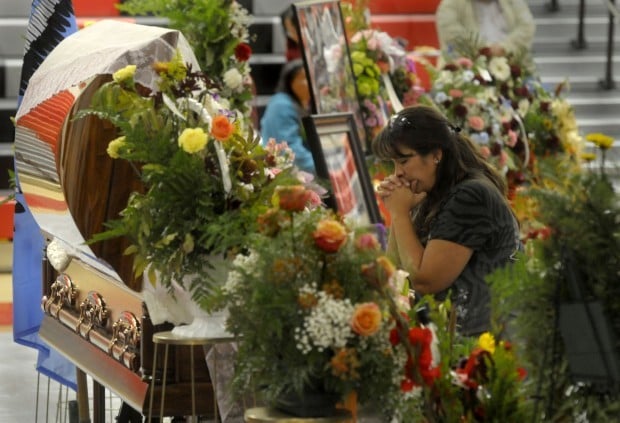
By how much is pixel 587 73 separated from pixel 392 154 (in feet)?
28.8

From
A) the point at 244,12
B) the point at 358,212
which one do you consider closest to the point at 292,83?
the point at 244,12

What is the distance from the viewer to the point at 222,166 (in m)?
3.90

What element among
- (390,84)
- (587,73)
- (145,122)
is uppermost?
(145,122)

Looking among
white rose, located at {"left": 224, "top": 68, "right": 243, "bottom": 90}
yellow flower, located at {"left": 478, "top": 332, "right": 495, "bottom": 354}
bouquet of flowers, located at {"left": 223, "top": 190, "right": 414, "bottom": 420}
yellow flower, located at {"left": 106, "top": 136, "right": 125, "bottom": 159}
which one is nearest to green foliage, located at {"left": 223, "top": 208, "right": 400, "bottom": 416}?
Result: bouquet of flowers, located at {"left": 223, "top": 190, "right": 414, "bottom": 420}

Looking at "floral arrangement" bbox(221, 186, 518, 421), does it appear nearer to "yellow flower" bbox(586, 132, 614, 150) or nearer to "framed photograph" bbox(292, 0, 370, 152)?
"yellow flower" bbox(586, 132, 614, 150)

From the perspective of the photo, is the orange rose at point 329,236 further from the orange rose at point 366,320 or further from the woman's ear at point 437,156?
the woman's ear at point 437,156

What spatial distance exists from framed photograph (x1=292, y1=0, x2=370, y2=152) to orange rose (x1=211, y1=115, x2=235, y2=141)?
9.50 feet

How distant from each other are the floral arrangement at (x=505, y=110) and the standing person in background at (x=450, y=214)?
8.90 ft

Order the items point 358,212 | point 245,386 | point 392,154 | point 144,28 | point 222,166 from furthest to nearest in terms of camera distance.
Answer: point 358,212
point 144,28
point 392,154
point 222,166
point 245,386

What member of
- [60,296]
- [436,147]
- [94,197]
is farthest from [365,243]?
[60,296]

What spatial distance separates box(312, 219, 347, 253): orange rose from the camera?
3.19 m

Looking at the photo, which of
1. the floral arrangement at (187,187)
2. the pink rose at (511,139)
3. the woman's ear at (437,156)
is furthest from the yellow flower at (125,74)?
the pink rose at (511,139)

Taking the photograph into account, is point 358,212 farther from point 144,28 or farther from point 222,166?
point 222,166

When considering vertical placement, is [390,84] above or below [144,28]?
below
